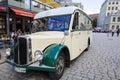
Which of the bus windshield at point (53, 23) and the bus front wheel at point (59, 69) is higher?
the bus windshield at point (53, 23)

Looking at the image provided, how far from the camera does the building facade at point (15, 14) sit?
12.3 m

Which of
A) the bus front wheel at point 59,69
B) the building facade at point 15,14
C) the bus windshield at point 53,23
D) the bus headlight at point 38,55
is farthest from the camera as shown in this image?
the building facade at point 15,14

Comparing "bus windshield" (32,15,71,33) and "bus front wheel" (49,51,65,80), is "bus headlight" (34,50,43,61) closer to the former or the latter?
"bus front wheel" (49,51,65,80)

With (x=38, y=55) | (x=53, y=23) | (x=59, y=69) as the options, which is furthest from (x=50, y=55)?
(x=53, y=23)

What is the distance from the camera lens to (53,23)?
492 centimetres

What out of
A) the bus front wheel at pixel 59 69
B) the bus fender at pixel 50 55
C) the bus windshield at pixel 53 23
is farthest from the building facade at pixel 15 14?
the bus fender at pixel 50 55

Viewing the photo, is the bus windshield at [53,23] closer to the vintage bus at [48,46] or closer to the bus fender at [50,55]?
the vintage bus at [48,46]

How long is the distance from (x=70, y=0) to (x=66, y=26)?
6546 centimetres

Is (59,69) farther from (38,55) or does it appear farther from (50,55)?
(38,55)

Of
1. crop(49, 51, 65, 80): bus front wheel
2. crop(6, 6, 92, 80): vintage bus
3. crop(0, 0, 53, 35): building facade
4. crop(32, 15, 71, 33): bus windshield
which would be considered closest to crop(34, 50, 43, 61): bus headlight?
crop(6, 6, 92, 80): vintage bus

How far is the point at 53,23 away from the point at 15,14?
9.29 m

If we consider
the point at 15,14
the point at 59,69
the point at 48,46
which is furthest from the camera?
the point at 15,14

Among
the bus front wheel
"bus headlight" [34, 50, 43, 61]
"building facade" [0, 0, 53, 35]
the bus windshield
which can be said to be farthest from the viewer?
"building facade" [0, 0, 53, 35]

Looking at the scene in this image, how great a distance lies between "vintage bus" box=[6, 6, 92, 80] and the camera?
341cm
